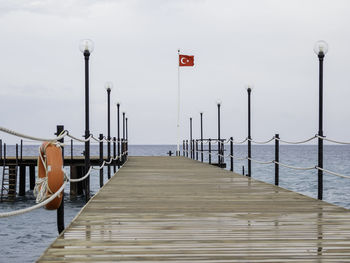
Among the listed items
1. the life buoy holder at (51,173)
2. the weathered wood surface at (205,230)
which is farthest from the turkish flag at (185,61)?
the life buoy holder at (51,173)

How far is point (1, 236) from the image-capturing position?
17.5 meters

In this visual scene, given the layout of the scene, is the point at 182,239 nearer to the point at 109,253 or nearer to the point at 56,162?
the point at 109,253

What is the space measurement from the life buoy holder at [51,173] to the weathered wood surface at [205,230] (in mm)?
443

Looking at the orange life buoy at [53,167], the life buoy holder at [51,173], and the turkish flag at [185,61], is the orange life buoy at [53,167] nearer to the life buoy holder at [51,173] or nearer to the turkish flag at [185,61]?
the life buoy holder at [51,173]

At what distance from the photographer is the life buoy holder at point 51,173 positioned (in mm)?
5020

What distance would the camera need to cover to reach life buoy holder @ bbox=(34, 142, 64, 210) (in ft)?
→ 16.5

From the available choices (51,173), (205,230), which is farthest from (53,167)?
(205,230)

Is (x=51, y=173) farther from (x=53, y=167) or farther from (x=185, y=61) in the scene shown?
(x=185, y=61)

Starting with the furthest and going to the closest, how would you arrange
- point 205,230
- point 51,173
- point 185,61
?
point 185,61 < point 51,173 < point 205,230

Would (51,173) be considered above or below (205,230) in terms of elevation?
above

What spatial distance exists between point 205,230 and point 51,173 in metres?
1.71

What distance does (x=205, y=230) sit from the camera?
459 centimetres

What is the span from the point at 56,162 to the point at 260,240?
7.40 ft

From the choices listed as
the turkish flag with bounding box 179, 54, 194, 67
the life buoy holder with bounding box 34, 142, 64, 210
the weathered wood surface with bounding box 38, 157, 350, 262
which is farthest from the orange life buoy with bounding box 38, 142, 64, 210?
the turkish flag with bounding box 179, 54, 194, 67
